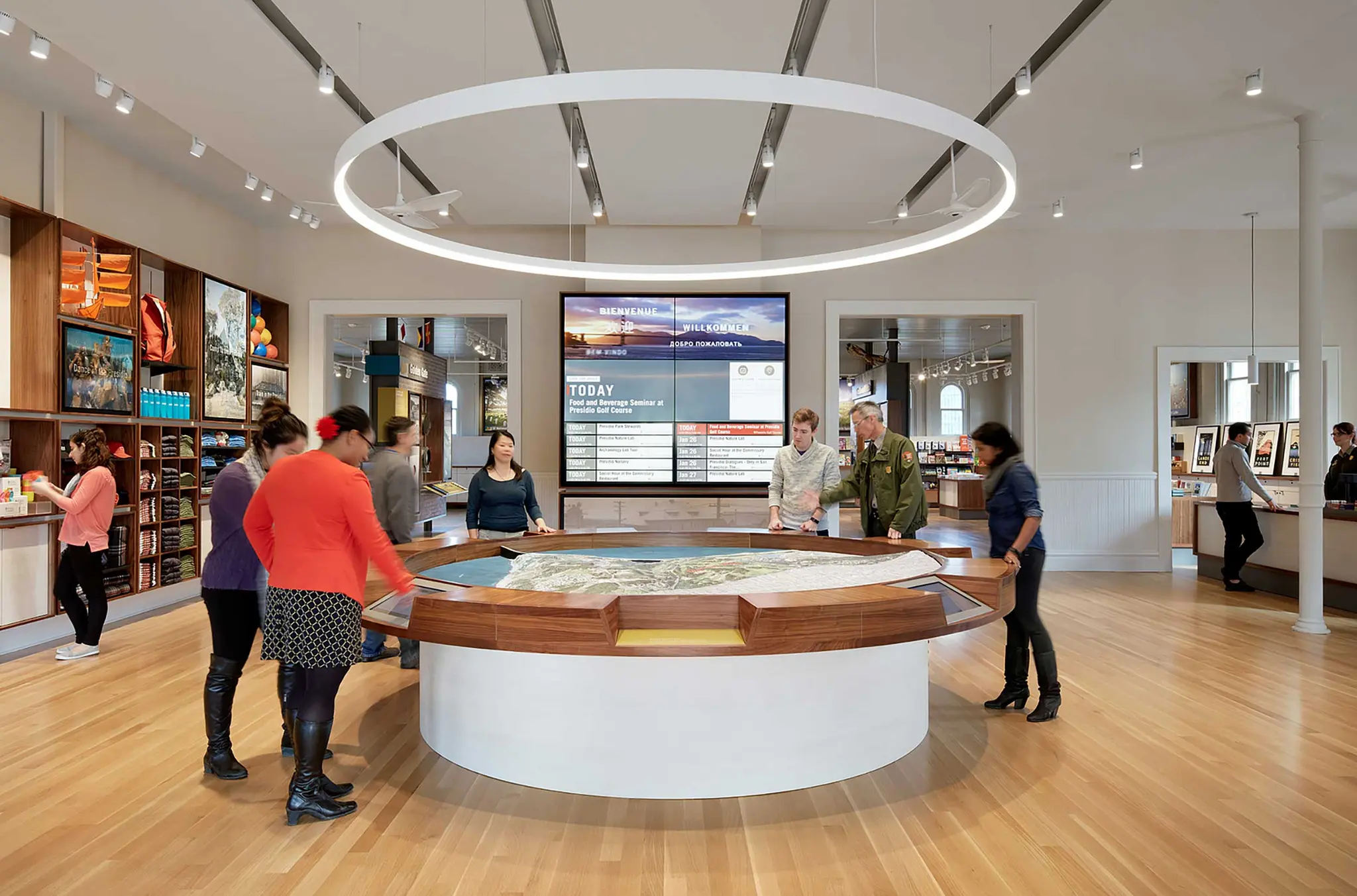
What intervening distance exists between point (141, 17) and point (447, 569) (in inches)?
133

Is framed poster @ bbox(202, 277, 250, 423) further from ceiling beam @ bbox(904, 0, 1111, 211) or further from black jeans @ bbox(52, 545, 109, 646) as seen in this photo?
ceiling beam @ bbox(904, 0, 1111, 211)

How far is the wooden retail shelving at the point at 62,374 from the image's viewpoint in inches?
209

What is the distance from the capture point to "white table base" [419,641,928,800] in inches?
113

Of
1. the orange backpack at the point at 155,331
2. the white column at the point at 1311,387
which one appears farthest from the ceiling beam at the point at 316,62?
the white column at the point at 1311,387

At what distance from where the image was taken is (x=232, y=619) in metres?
3.16

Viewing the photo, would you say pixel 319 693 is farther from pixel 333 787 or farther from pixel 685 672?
pixel 685 672

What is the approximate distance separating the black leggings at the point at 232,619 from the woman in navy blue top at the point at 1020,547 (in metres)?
3.30

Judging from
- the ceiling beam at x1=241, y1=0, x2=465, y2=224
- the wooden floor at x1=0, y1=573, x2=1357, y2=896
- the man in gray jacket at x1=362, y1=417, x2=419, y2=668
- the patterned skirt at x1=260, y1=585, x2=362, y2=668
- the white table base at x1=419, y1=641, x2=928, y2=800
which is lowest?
the wooden floor at x1=0, y1=573, x2=1357, y2=896

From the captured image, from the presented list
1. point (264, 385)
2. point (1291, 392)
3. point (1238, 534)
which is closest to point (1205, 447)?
point (1291, 392)

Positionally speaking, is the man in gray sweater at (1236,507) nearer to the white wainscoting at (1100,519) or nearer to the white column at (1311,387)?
the white wainscoting at (1100,519)

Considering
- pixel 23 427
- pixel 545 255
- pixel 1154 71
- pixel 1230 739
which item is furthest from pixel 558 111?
pixel 1230 739

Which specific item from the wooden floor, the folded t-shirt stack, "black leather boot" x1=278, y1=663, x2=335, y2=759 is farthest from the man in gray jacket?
the folded t-shirt stack

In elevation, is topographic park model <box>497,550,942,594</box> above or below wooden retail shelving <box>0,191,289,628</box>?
below

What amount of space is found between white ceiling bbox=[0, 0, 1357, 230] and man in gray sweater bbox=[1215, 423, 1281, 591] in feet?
7.95
